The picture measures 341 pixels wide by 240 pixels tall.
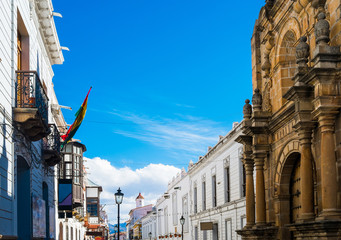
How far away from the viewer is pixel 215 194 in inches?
1235

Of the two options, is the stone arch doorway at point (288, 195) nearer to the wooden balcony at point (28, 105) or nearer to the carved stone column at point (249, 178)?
the carved stone column at point (249, 178)

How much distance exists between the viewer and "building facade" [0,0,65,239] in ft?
38.3

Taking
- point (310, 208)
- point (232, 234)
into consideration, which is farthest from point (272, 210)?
point (232, 234)

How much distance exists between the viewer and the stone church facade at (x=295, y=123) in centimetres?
1098

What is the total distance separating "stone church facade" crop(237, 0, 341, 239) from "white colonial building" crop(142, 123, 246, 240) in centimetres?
897

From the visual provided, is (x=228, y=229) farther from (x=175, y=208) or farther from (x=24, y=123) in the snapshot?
(x=175, y=208)

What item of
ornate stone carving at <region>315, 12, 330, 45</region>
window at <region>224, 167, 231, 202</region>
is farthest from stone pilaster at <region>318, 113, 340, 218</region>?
window at <region>224, 167, 231, 202</region>

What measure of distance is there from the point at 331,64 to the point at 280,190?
195 inches

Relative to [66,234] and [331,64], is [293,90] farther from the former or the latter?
[66,234]

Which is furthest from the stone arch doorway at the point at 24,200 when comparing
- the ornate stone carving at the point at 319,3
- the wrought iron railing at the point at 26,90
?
the ornate stone carving at the point at 319,3

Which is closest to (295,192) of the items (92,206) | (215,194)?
(215,194)

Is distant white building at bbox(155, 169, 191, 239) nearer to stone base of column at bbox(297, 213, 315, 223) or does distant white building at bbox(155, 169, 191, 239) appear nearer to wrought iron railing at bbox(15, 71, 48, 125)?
wrought iron railing at bbox(15, 71, 48, 125)

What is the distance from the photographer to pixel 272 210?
1534 cm

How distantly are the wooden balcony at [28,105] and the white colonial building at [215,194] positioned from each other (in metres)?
13.2
